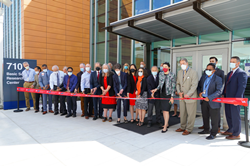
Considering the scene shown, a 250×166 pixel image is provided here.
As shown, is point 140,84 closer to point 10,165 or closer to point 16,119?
point 10,165

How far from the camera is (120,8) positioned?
11.0m

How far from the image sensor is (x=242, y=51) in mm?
5773

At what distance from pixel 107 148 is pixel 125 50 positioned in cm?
804

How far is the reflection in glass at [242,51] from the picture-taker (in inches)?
224

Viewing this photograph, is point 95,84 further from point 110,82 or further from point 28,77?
point 28,77

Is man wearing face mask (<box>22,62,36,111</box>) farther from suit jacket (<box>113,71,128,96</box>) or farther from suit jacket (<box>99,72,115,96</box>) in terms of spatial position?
suit jacket (<box>113,71,128,96</box>)

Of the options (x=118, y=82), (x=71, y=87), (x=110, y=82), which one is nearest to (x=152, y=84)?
(x=118, y=82)

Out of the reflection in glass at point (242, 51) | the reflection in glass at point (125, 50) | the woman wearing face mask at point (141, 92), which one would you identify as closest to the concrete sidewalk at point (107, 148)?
the woman wearing face mask at point (141, 92)

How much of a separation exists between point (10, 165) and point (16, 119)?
3725 mm

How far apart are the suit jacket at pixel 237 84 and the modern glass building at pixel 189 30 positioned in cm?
161


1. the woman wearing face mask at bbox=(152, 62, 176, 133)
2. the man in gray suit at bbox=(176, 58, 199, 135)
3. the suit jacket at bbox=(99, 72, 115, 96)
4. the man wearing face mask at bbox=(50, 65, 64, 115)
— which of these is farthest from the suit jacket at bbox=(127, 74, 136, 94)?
the man wearing face mask at bbox=(50, 65, 64, 115)

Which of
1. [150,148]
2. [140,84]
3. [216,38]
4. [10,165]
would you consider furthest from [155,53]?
[10,165]

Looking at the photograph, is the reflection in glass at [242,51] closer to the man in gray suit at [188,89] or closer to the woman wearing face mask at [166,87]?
the man in gray suit at [188,89]

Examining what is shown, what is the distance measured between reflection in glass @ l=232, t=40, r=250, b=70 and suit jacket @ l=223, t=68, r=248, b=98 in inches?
86.1
